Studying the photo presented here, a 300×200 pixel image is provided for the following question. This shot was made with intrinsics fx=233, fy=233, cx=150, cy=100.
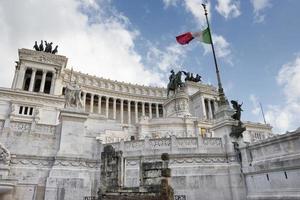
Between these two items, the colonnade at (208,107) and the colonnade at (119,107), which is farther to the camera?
the colonnade at (119,107)

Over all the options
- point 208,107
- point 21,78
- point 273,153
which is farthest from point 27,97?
point 208,107

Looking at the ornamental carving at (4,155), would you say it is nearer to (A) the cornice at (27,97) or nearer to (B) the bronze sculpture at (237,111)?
(B) the bronze sculpture at (237,111)

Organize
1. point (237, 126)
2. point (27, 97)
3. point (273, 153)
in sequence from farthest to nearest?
point (27, 97) → point (237, 126) → point (273, 153)

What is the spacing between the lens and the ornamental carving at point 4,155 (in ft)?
52.4

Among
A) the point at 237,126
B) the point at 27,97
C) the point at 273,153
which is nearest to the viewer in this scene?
the point at 273,153

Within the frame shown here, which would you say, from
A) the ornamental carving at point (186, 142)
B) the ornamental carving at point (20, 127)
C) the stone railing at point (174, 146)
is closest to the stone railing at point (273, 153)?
the stone railing at point (174, 146)

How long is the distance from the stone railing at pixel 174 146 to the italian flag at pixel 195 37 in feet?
39.7

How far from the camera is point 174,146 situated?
716 inches

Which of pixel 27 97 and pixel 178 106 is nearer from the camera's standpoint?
pixel 178 106

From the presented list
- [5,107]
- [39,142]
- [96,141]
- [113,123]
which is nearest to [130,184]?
[96,141]

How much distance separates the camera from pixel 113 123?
127 ft

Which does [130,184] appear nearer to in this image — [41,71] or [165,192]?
[165,192]

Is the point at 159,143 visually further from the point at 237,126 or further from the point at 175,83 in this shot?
the point at 175,83

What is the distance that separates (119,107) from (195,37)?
60104 mm
